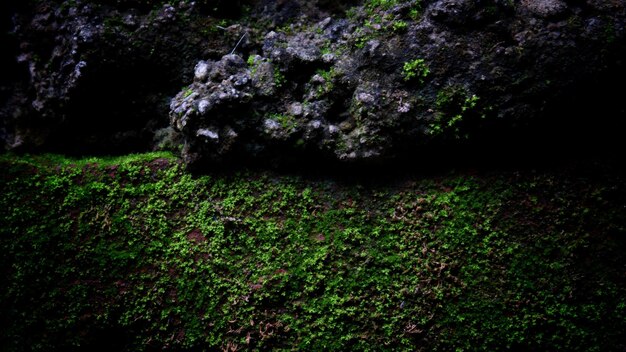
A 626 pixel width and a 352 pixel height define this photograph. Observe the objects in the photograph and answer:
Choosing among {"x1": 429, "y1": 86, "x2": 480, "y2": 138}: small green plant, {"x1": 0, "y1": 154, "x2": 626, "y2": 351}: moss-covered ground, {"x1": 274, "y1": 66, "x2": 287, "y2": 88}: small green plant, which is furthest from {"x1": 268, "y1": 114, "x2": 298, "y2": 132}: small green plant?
{"x1": 429, "y1": 86, "x2": 480, "y2": 138}: small green plant

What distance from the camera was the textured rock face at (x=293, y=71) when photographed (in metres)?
3.43

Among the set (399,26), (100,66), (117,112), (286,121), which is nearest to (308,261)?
(286,121)

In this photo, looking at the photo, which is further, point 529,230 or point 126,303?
point 126,303

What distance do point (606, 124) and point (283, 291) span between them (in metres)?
3.77

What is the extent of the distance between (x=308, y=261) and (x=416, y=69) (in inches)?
93.6

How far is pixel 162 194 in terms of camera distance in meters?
4.12

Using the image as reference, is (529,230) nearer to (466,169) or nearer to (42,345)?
(466,169)

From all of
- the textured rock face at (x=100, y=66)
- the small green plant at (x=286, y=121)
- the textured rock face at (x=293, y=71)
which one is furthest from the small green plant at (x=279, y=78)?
the textured rock face at (x=100, y=66)

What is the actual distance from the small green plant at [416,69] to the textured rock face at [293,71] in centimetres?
2

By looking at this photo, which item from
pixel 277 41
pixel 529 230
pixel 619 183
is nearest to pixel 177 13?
pixel 277 41

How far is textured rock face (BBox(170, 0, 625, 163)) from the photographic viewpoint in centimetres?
337

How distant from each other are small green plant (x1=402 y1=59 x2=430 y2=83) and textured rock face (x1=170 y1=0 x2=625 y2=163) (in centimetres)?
1

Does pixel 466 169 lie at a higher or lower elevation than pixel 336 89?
lower

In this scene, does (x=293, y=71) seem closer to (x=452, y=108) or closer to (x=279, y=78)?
(x=279, y=78)
